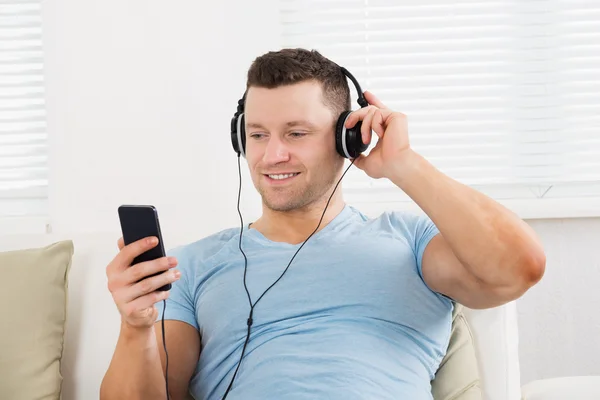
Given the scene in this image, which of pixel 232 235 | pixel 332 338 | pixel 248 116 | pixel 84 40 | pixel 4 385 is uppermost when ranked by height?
pixel 84 40

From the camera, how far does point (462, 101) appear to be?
→ 6.64 feet

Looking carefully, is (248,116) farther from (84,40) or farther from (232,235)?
(84,40)

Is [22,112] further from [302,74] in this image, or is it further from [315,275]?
[315,275]

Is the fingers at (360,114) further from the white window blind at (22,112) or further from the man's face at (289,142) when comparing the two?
the white window blind at (22,112)

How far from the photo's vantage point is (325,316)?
1349mm

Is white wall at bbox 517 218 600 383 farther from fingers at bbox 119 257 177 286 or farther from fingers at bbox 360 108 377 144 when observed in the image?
fingers at bbox 119 257 177 286

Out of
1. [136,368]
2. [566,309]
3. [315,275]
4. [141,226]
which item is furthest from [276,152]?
[566,309]

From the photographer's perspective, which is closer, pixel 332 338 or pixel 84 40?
pixel 332 338

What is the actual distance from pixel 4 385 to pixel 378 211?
958 mm

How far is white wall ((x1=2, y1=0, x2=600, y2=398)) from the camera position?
193 centimetres

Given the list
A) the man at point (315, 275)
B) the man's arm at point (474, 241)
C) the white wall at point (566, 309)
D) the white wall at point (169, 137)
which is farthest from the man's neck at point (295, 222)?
the white wall at point (566, 309)

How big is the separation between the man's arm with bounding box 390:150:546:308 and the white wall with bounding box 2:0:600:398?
712 millimetres

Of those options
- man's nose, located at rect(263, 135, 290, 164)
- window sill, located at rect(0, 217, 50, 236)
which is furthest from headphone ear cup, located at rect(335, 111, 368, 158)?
window sill, located at rect(0, 217, 50, 236)

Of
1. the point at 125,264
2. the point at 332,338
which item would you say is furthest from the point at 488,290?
the point at 125,264
